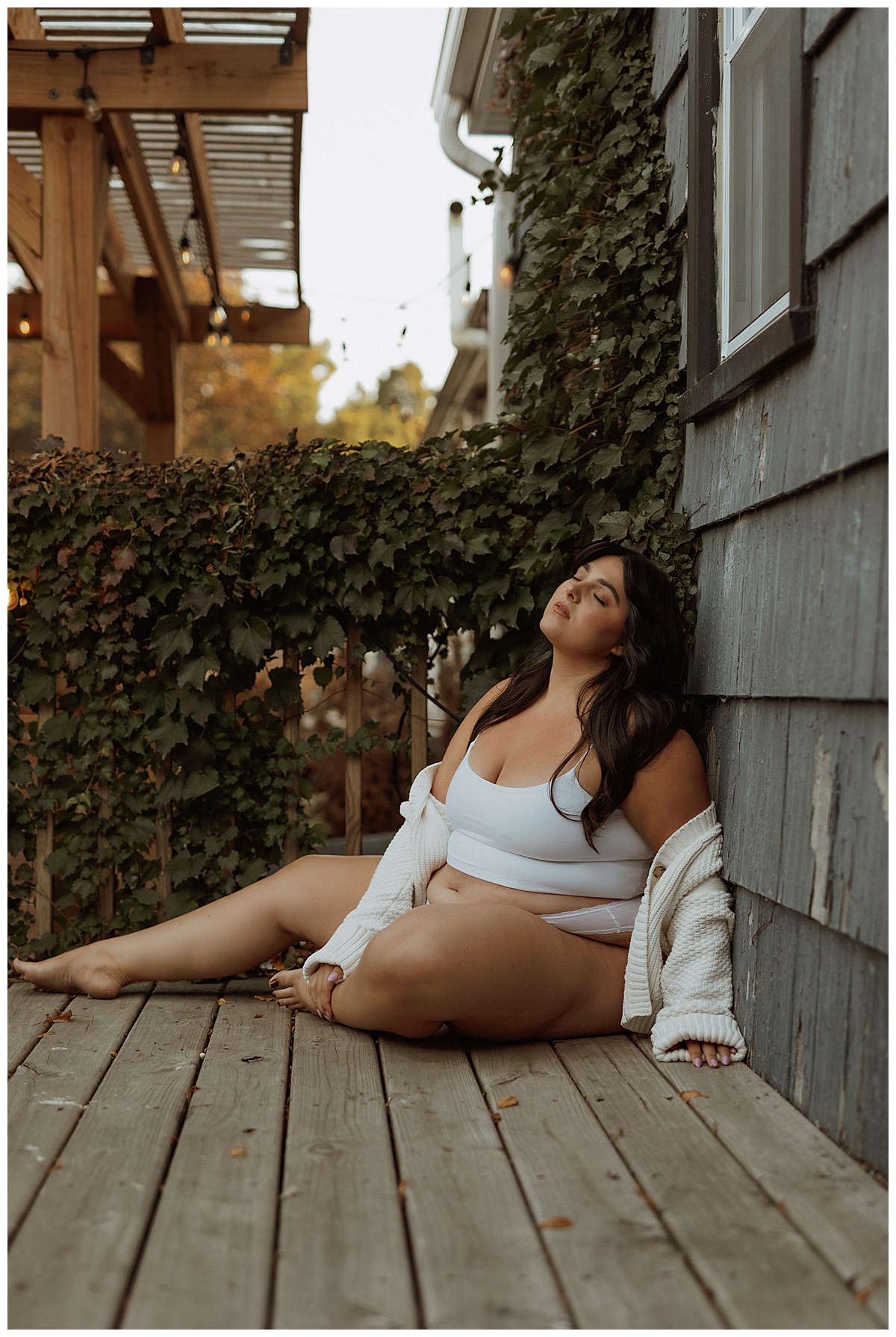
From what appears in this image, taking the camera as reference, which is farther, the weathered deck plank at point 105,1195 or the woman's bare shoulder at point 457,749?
the woman's bare shoulder at point 457,749

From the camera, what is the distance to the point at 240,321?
811 centimetres

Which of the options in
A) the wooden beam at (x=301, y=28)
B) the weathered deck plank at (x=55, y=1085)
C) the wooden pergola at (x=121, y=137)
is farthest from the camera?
the wooden beam at (x=301, y=28)

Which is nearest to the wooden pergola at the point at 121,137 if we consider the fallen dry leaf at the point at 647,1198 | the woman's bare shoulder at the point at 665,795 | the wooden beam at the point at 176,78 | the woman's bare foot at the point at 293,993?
the wooden beam at the point at 176,78

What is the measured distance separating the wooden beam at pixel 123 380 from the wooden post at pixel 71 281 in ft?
10.3

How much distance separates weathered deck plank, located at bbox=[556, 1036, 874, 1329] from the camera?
4.23 ft

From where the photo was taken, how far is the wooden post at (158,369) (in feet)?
26.0

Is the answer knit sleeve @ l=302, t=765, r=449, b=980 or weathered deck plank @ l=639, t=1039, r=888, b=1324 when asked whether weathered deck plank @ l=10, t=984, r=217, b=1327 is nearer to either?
knit sleeve @ l=302, t=765, r=449, b=980

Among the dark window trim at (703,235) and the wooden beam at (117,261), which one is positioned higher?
the wooden beam at (117,261)

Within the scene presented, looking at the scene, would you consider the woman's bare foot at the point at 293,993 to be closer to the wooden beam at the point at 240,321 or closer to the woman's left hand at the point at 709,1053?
the woman's left hand at the point at 709,1053

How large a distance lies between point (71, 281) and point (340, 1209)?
158 inches

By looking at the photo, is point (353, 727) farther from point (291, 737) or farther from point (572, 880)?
point (572, 880)

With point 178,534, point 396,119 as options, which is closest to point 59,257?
point 178,534

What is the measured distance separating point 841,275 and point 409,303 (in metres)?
5.55

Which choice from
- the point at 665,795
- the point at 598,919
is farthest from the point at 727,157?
the point at 598,919
